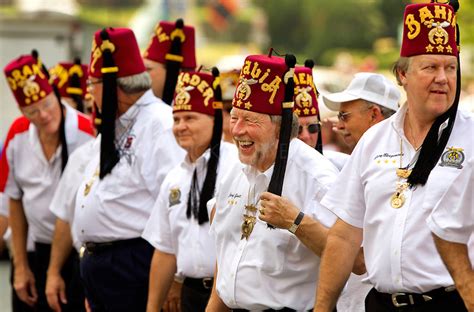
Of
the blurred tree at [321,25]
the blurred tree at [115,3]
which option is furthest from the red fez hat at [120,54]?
the blurred tree at [321,25]

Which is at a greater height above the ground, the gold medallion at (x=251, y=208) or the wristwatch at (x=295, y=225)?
the wristwatch at (x=295, y=225)

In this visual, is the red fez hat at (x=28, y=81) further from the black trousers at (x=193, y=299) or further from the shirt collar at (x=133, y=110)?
the black trousers at (x=193, y=299)

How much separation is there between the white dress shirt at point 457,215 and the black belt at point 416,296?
543 millimetres

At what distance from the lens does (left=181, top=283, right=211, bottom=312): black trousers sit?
7875 millimetres

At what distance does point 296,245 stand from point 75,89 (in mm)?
5491

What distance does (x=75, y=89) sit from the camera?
1177 centimetres

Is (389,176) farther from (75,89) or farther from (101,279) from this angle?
(75,89)

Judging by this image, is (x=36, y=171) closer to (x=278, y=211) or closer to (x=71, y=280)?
(x=71, y=280)

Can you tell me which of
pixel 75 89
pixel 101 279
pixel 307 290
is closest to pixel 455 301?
pixel 307 290

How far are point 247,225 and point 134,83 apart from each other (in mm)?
2429

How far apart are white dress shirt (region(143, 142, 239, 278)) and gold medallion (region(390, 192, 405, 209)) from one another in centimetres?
184

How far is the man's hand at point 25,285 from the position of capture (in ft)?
35.3

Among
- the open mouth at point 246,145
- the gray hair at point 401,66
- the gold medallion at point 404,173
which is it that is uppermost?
the gray hair at point 401,66

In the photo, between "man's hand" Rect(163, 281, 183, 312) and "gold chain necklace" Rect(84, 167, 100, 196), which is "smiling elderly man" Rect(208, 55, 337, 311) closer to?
"man's hand" Rect(163, 281, 183, 312)
